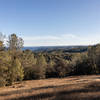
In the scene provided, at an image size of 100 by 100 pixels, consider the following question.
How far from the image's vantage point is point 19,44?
2448 centimetres

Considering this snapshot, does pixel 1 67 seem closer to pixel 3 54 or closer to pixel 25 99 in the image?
pixel 3 54

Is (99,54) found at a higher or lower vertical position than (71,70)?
higher

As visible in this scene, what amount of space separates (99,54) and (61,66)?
50.0 feet

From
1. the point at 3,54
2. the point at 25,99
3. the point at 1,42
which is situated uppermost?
the point at 1,42

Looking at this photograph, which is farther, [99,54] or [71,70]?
[71,70]

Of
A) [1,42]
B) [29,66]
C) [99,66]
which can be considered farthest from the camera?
[99,66]

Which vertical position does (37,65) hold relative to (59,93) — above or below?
below

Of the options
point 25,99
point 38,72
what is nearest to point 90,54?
point 38,72

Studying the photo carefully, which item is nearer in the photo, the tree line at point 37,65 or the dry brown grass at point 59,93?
the dry brown grass at point 59,93

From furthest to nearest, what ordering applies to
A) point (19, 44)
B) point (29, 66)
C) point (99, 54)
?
point (99, 54), point (29, 66), point (19, 44)

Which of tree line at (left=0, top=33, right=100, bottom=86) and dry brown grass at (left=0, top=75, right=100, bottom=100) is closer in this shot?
dry brown grass at (left=0, top=75, right=100, bottom=100)

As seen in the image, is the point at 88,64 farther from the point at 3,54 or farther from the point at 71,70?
the point at 3,54

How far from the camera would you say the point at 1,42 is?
51.0ft

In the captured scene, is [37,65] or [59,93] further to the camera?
[37,65]
